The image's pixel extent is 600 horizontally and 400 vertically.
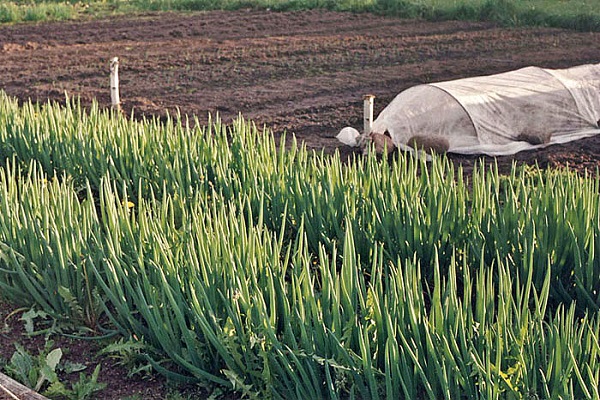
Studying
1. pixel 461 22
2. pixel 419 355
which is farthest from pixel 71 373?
pixel 461 22

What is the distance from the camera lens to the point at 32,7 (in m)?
14.2

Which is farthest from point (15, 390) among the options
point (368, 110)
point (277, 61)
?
point (277, 61)

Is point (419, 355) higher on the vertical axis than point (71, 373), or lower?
higher

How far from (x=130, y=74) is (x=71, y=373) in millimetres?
6774

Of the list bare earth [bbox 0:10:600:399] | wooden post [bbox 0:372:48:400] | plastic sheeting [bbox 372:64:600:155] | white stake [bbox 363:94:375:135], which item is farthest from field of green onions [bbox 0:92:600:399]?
bare earth [bbox 0:10:600:399]

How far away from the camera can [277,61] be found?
10297 mm

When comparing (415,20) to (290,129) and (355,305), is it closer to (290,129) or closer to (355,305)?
Result: (290,129)

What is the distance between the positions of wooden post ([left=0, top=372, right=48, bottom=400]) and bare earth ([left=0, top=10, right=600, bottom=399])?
400cm

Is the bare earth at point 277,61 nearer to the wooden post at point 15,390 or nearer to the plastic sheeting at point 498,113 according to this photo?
the plastic sheeting at point 498,113

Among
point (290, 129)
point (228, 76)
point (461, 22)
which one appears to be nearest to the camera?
point (290, 129)

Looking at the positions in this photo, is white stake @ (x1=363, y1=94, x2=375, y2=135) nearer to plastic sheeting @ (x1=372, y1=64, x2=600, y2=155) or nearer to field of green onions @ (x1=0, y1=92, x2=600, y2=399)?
plastic sheeting @ (x1=372, y1=64, x2=600, y2=155)

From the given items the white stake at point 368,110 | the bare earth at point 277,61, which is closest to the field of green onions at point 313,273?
the white stake at point 368,110

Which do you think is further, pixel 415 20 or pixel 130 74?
pixel 415 20

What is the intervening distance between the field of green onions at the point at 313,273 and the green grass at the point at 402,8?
30.2ft
